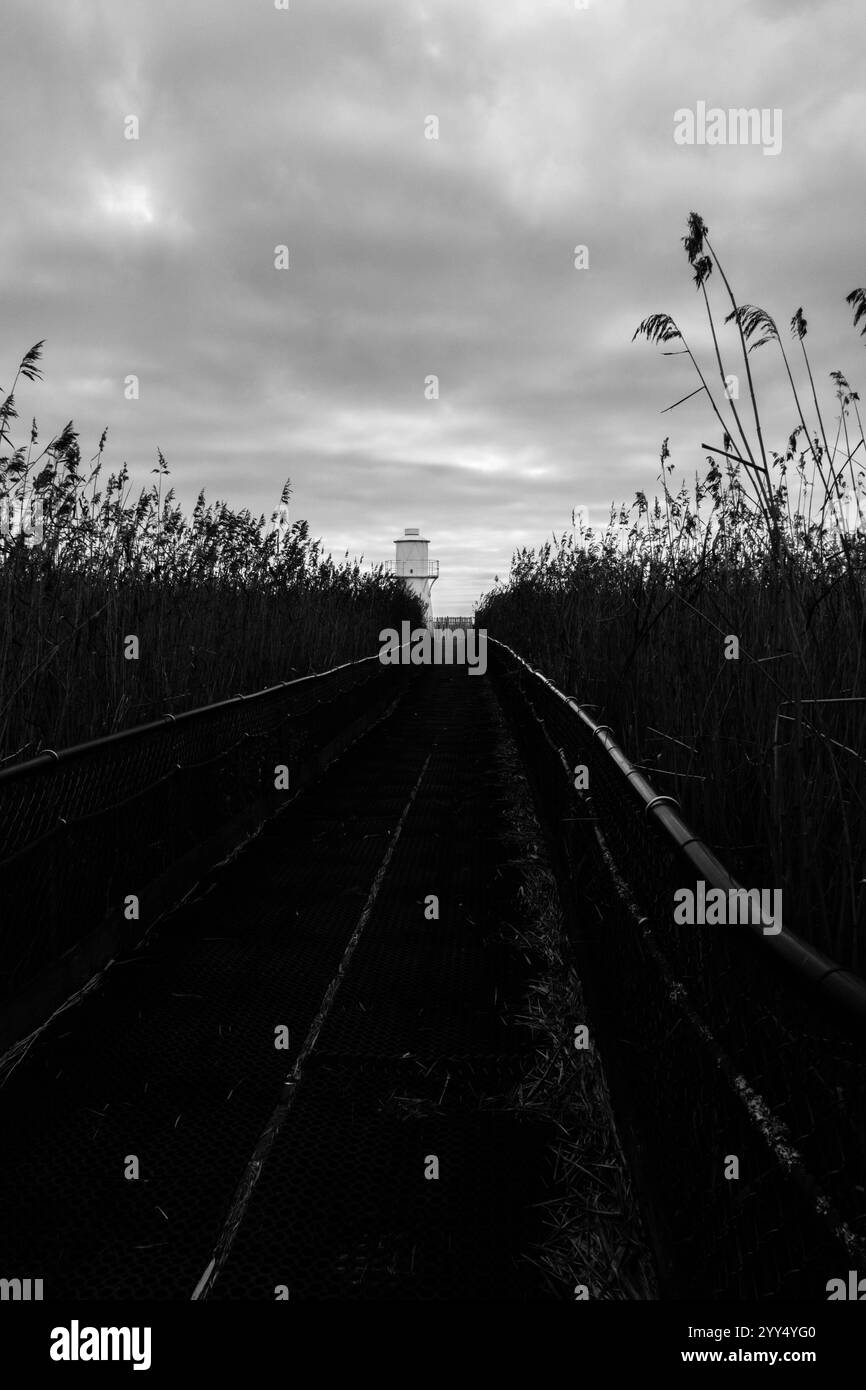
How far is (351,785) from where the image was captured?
727 cm

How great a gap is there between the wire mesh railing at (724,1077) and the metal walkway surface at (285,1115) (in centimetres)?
40

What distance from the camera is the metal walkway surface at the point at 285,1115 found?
184 centimetres

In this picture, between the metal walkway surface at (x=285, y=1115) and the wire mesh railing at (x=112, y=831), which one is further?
the wire mesh railing at (x=112, y=831)

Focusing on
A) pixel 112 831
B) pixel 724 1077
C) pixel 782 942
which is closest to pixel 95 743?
pixel 112 831

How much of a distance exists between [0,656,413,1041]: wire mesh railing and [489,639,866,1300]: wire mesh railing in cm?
180

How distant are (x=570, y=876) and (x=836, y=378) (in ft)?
6.84

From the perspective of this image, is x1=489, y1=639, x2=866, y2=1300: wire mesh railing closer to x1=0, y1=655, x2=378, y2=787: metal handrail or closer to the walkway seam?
the walkway seam

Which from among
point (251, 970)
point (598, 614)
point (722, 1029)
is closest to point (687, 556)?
point (598, 614)

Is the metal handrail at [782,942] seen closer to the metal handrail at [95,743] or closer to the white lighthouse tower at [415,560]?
the metal handrail at [95,743]

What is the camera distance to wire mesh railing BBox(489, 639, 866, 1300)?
1.12m

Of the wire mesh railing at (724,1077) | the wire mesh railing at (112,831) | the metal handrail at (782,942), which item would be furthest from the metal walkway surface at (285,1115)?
the metal handrail at (782,942)

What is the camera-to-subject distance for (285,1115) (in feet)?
7.85

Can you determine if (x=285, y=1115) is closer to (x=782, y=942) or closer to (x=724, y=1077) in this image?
(x=724, y=1077)

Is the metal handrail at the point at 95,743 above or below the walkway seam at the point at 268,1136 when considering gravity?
above
